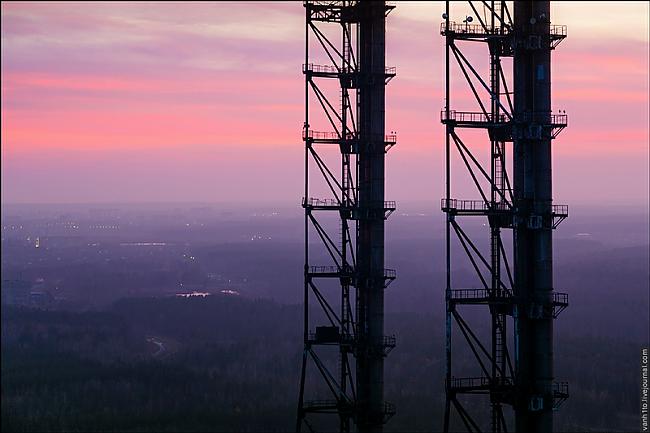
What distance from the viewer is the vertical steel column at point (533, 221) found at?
54719 mm

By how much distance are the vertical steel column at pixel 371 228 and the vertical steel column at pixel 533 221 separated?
41.0 feet

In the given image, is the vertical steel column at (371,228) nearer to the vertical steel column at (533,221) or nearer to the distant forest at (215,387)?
the vertical steel column at (533,221)

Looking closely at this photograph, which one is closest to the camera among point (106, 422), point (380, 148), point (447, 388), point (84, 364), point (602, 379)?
point (447, 388)

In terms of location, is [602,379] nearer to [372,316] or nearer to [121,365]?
[121,365]

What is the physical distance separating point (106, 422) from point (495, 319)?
10114 cm

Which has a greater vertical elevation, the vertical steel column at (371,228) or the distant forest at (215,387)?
the vertical steel column at (371,228)

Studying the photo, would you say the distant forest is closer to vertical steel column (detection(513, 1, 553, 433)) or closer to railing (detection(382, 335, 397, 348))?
railing (detection(382, 335, 397, 348))

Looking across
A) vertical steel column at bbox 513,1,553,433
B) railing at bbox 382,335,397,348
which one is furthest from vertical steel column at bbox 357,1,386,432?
vertical steel column at bbox 513,1,553,433

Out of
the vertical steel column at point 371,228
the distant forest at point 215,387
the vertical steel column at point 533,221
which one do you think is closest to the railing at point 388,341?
the vertical steel column at point 371,228

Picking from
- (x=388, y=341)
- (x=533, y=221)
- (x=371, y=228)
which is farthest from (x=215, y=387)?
(x=533, y=221)

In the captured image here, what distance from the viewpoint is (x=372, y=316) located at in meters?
66.6

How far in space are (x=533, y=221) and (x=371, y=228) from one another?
46.9 feet

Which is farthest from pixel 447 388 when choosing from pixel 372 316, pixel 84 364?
pixel 84 364

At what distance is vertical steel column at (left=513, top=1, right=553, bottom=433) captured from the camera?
54.7m
